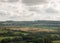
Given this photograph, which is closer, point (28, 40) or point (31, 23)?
point (28, 40)

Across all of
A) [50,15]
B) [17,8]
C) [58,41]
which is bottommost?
[58,41]

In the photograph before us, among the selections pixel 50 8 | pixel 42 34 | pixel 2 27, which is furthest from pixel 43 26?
pixel 2 27

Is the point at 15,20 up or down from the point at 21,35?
up

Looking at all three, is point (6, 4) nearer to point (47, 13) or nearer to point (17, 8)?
point (17, 8)

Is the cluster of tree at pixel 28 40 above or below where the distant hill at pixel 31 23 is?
below

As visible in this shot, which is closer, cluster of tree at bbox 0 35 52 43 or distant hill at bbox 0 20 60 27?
cluster of tree at bbox 0 35 52 43

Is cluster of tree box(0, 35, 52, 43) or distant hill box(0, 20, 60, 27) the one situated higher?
distant hill box(0, 20, 60, 27)

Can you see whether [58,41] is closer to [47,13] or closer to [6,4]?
[47,13]

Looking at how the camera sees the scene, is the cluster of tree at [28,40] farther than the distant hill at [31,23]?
No

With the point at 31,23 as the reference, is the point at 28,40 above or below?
below
